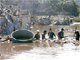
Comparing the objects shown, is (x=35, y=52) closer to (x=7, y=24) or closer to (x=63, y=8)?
(x=7, y=24)

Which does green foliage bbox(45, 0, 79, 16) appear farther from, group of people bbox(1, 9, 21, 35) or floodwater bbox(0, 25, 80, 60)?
floodwater bbox(0, 25, 80, 60)

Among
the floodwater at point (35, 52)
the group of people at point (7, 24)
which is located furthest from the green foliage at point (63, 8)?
the floodwater at point (35, 52)

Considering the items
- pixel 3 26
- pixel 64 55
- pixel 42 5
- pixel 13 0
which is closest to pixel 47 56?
pixel 64 55

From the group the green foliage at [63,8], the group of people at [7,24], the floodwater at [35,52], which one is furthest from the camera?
the green foliage at [63,8]

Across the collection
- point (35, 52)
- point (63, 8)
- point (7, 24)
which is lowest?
point (35, 52)

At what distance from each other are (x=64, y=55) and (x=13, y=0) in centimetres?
7152

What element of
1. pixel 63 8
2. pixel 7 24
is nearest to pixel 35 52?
pixel 7 24

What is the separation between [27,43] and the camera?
14.4 m

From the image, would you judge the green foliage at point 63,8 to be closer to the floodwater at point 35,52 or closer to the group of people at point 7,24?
the group of people at point 7,24

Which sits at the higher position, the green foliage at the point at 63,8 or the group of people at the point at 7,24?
the green foliage at the point at 63,8

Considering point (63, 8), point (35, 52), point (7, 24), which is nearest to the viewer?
point (35, 52)

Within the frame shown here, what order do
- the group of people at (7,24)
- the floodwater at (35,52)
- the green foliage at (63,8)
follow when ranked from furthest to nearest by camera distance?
the green foliage at (63,8), the group of people at (7,24), the floodwater at (35,52)

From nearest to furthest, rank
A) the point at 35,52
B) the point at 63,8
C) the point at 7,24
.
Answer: the point at 35,52 → the point at 7,24 → the point at 63,8

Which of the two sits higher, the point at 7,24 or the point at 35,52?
the point at 7,24
